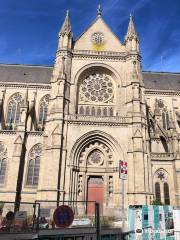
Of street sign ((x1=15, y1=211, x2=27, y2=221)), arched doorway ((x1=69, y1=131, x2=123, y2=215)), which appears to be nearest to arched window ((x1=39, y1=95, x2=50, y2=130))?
arched doorway ((x1=69, y1=131, x2=123, y2=215))

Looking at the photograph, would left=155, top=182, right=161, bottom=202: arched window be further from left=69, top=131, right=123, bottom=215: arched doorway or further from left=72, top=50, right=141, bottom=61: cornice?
left=72, top=50, right=141, bottom=61: cornice

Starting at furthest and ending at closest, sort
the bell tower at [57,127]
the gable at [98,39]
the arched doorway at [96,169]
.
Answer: the gable at [98,39], the arched doorway at [96,169], the bell tower at [57,127]

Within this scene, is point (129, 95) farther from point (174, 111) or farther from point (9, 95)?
point (9, 95)

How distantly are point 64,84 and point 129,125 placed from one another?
7.73m

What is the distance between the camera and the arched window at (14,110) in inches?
1278

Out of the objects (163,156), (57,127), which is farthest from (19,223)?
(163,156)

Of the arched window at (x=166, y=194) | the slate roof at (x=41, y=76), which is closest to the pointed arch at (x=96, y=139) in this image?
the arched window at (x=166, y=194)

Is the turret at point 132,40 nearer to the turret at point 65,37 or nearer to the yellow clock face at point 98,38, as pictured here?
the yellow clock face at point 98,38

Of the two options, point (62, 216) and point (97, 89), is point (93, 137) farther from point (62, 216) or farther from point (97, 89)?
point (62, 216)

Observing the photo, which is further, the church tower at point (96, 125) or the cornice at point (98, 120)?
the cornice at point (98, 120)

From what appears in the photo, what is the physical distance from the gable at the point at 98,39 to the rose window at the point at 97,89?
11.5 ft

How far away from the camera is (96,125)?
84.9ft

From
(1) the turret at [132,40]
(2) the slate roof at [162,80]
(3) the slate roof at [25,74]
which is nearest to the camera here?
(1) the turret at [132,40]

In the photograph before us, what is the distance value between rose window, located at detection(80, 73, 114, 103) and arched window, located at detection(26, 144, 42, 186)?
23.8ft
